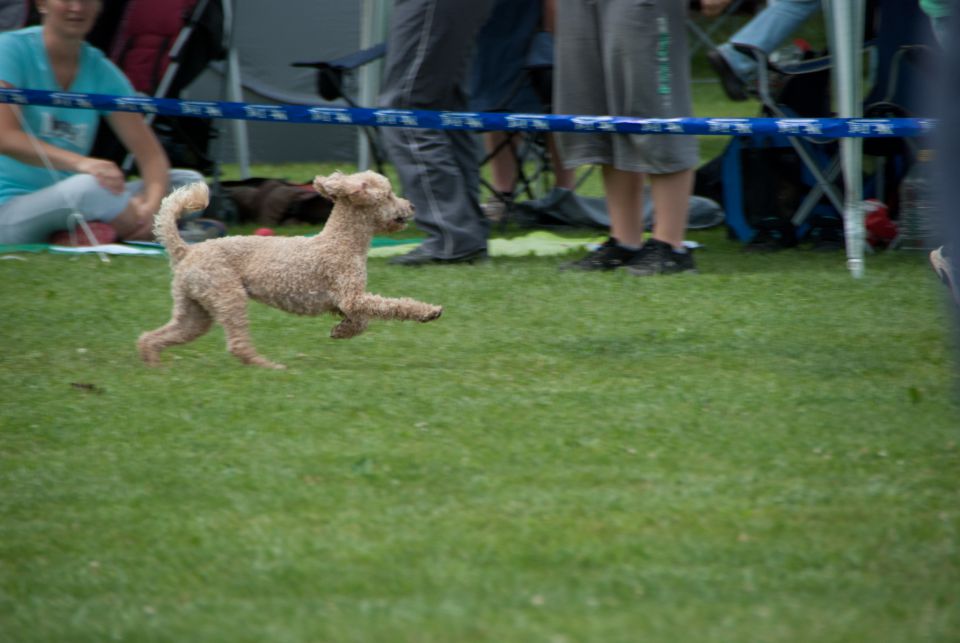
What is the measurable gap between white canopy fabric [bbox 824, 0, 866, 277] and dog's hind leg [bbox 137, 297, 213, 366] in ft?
10.8

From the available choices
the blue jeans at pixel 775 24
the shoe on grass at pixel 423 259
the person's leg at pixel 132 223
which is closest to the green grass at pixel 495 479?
the shoe on grass at pixel 423 259

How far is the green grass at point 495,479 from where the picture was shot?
275 cm

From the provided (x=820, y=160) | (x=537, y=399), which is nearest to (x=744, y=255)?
(x=820, y=160)

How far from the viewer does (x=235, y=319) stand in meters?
4.62

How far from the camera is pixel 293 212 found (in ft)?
28.0

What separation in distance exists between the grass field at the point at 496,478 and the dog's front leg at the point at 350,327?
4.7 inches

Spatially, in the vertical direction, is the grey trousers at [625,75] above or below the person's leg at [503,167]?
above

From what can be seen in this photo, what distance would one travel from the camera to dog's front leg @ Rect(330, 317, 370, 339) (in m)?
4.82

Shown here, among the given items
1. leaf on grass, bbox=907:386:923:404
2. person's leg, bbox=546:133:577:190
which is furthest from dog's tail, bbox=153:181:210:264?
person's leg, bbox=546:133:577:190

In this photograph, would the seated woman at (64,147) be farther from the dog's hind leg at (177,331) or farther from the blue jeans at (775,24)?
the blue jeans at (775,24)

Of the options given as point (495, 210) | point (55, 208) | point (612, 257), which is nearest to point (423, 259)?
point (612, 257)

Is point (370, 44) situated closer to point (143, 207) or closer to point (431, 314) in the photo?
point (143, 207)

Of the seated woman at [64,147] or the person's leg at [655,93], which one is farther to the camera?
the seated woman at [64,147]

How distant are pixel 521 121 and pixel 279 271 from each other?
6.08 feet
